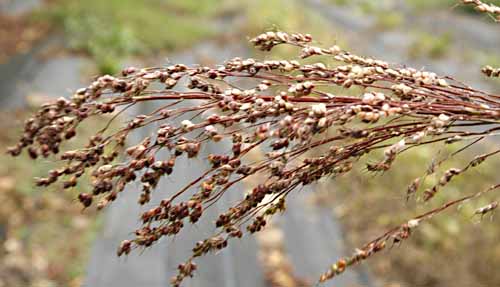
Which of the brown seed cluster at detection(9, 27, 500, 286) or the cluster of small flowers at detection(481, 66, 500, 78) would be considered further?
the cluster of small flowers at detection(481, 66, 500, 78)

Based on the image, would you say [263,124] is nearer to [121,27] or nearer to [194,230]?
[194,230]

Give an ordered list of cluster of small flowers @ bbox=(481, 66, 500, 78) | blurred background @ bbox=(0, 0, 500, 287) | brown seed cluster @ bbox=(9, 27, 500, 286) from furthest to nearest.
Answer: blurred background @ bbox=(0, 0, 500, 287), cluster of small flowers @ bbox=(481, 66, 500, 78), brown seed cluster @ bbox=(9, 27, 500, 286)

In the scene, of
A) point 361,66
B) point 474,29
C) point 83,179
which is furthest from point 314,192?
point 474,29

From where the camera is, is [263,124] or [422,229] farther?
[422,229]

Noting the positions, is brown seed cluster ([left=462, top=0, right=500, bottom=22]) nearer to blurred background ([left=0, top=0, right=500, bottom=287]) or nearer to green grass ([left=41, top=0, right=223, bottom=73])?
blurred background ([left=0, top=0, right=500, bottom=287])

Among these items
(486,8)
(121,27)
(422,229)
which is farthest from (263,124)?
(121,27)

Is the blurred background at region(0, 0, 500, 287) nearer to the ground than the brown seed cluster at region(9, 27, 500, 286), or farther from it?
nearer to the ground

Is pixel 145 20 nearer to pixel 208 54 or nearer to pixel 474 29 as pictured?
pixel 208 54

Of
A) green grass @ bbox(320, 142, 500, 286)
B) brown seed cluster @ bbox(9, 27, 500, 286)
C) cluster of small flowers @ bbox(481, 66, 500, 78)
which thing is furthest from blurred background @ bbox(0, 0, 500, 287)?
cluster of small flowers @ bbox(481, 66, 500, 78)
